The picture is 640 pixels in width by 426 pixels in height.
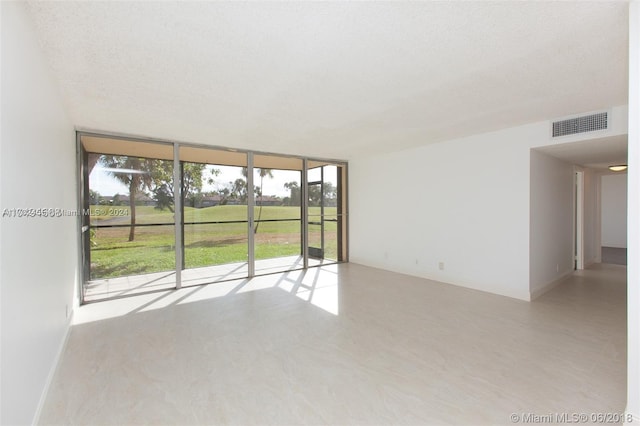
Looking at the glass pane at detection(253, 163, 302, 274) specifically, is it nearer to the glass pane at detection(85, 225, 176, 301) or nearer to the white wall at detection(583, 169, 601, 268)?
the glass pane at detection(85, 225, 176, 301)

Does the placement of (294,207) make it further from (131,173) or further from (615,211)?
(615,211)

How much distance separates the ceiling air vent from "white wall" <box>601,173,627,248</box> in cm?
730

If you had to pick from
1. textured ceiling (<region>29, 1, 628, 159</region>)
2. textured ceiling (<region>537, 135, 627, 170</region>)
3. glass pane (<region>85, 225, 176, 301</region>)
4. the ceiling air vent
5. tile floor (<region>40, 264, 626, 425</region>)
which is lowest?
tile floor (<region>40, 264, 626, 425</region>)

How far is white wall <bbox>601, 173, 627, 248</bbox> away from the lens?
27.4ft

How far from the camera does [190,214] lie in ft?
16.0

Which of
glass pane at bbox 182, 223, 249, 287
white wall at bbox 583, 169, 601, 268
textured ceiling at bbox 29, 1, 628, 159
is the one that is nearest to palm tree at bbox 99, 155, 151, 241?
textured ceiling at bbox 29, 1, 628, 159

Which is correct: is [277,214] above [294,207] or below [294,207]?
below

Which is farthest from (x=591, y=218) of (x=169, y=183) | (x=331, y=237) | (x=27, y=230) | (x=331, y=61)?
(x=27, y=230)

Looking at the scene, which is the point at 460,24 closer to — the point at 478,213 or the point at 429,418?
the point at 429,418

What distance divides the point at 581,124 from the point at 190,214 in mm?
5745

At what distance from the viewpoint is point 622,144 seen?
146 inches

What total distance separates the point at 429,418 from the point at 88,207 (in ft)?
16.1

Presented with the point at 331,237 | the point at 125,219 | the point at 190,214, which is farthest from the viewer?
the point at 331,237
